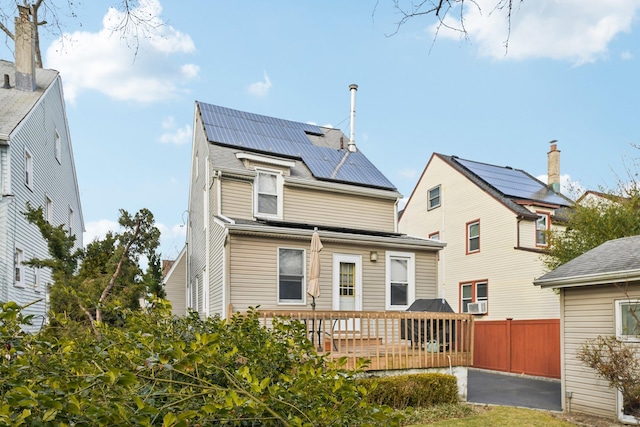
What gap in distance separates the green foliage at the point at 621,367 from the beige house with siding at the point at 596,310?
0.51 ft

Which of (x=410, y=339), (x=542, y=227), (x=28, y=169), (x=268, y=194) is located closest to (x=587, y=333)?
(x=410, y=339)

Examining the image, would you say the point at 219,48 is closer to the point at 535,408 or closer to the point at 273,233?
the point at 273,233

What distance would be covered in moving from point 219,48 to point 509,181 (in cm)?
1540

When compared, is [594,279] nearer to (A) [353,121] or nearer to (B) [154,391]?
(B) [154,391]

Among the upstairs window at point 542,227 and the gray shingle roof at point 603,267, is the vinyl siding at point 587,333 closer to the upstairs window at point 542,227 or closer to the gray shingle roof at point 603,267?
the gray shingle roof at point 603,267

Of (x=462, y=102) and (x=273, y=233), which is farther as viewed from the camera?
(x=462, y=102)

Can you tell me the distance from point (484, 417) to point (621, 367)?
2531 mm

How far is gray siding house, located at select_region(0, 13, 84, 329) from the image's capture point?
11195 millimetres

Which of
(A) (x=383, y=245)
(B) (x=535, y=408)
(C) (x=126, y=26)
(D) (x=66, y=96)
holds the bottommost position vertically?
(B) (x=535, y=408)

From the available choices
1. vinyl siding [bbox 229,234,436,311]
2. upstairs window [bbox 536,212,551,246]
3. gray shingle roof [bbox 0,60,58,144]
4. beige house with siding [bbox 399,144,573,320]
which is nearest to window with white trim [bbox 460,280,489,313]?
beige house with siding [bbox 399,144,573,320]

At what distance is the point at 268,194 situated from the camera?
12.6 meters

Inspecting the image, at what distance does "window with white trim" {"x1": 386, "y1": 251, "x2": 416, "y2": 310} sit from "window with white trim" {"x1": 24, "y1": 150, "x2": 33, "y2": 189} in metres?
10.8

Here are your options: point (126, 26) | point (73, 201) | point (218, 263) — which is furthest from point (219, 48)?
point (73, 201)

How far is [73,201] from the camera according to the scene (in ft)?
62.8
